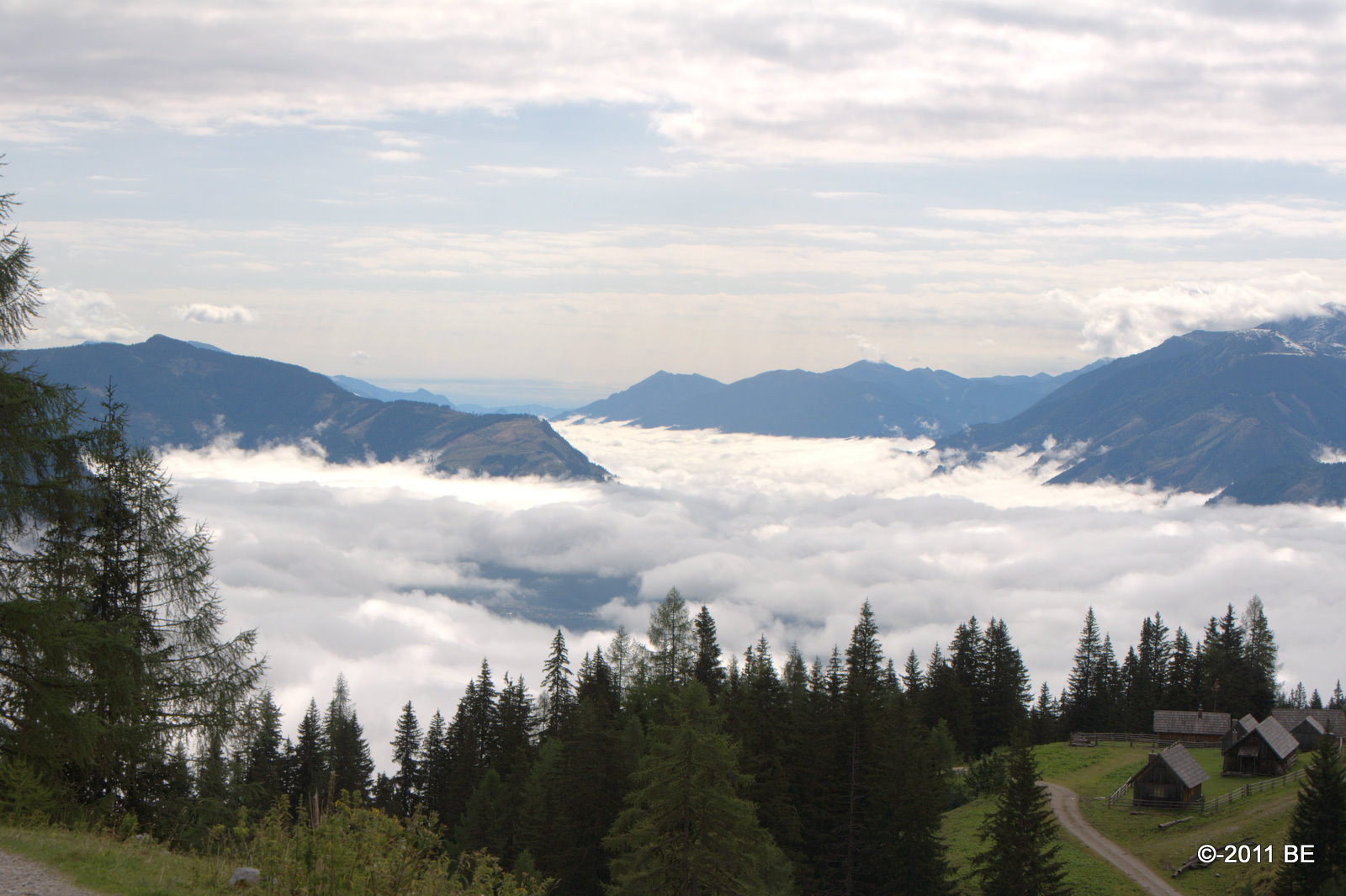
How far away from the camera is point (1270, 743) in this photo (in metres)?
52.2

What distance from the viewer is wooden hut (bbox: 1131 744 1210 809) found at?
48219 millimetres

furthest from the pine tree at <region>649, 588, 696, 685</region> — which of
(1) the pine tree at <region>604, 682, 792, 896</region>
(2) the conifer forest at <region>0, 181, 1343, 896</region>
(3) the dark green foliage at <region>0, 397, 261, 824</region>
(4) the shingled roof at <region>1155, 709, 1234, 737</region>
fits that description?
(3) the dark green foliage at <region>0, 397, 261, 824</region>

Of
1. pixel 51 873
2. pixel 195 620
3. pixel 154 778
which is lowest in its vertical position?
pixel 154 778

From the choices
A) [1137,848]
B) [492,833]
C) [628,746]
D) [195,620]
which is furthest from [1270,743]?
[195,620]

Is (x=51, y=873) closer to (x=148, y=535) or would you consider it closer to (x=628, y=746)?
(x=148, y=535)

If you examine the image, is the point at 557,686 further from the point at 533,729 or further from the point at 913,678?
the point at 913,678

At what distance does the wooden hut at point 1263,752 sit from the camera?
52000 millimetres

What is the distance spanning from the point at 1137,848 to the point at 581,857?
89.4 feet

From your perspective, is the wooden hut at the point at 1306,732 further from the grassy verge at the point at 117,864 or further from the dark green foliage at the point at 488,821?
the grassy verge at the point at 117,864

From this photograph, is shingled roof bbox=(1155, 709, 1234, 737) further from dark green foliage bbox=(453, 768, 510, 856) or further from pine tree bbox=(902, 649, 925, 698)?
dark green foliage bbox=(453, 768, 510, 856)

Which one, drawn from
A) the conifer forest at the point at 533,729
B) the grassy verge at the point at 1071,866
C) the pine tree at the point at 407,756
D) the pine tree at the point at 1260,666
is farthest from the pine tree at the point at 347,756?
the pine tree at the point at 1260,666

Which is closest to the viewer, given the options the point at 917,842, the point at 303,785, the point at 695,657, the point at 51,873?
the point at 51,873

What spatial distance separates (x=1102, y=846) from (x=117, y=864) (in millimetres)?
45591

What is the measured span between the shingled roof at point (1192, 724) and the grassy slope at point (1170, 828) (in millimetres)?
3593
